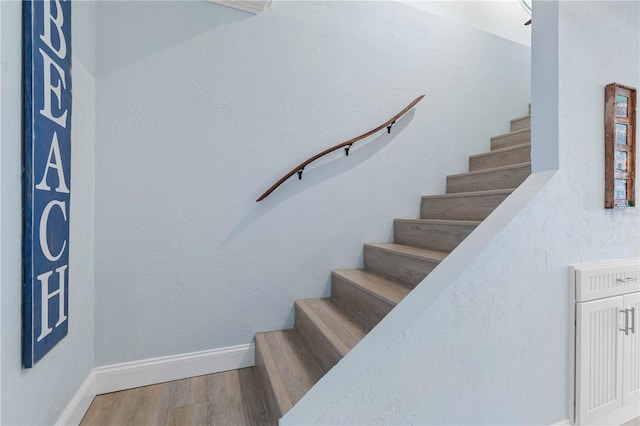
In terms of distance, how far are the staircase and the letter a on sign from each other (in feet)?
3.16

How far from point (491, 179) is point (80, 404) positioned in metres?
2.72

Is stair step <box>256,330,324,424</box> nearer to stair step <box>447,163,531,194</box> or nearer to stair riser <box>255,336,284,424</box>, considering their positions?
stair riser <box>255,336,284,424</box>

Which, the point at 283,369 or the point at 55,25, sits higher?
the point at 55,25

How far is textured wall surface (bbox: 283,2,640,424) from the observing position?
37.0 inches

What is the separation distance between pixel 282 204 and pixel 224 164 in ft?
1.50

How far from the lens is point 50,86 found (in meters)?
1.14

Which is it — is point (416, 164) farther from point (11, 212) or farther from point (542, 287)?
point (11, 212)

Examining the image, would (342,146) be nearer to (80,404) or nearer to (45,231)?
(45,231)

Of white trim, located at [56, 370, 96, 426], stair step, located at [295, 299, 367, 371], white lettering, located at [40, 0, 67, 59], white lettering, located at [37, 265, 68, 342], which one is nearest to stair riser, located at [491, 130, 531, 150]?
stair step, located at [295, 299, 367, 371]

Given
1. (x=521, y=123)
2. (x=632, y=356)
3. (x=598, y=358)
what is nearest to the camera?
(x=598, y=358)

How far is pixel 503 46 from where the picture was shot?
2.87 metres

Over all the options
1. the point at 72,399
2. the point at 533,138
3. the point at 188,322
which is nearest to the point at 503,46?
the point at 533,138

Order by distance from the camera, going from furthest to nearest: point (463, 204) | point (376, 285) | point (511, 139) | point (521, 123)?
1. point (521, 123)
2. point (511, 139)
3. point (463, 204)
4. point (376, 285)

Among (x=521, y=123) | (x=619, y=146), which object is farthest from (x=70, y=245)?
(x=521, y=123)
